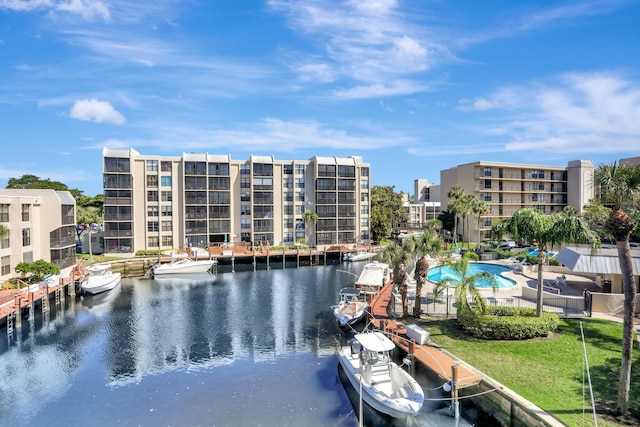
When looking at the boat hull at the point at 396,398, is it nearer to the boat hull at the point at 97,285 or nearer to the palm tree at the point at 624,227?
the palm tree at the point at 624,227

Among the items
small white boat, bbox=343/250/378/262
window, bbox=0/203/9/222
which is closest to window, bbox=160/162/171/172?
window, bbox=0/203/9/222

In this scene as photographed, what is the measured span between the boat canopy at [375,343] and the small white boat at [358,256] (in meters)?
48.4

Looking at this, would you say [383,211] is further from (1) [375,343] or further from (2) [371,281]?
(1) [375,343]

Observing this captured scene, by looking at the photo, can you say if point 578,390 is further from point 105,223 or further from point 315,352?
point 105,223

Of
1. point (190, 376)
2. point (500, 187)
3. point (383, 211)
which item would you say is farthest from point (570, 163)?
point (190, 376)

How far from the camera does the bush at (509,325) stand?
2397 cm

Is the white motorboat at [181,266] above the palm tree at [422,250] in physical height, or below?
below

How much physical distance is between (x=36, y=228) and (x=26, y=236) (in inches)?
102

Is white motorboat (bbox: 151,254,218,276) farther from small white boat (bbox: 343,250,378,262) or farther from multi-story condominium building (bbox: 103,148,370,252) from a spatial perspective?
small white boat (bbox: 343,250,378,262)

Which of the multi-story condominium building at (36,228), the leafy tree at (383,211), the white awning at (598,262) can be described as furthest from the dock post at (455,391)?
the leafy tree at (383,211)

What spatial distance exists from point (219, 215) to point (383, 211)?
1442 inches

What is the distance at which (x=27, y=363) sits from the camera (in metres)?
26.5

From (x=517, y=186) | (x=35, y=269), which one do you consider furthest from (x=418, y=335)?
(x=517, y=186)

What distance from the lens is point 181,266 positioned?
5912cm
